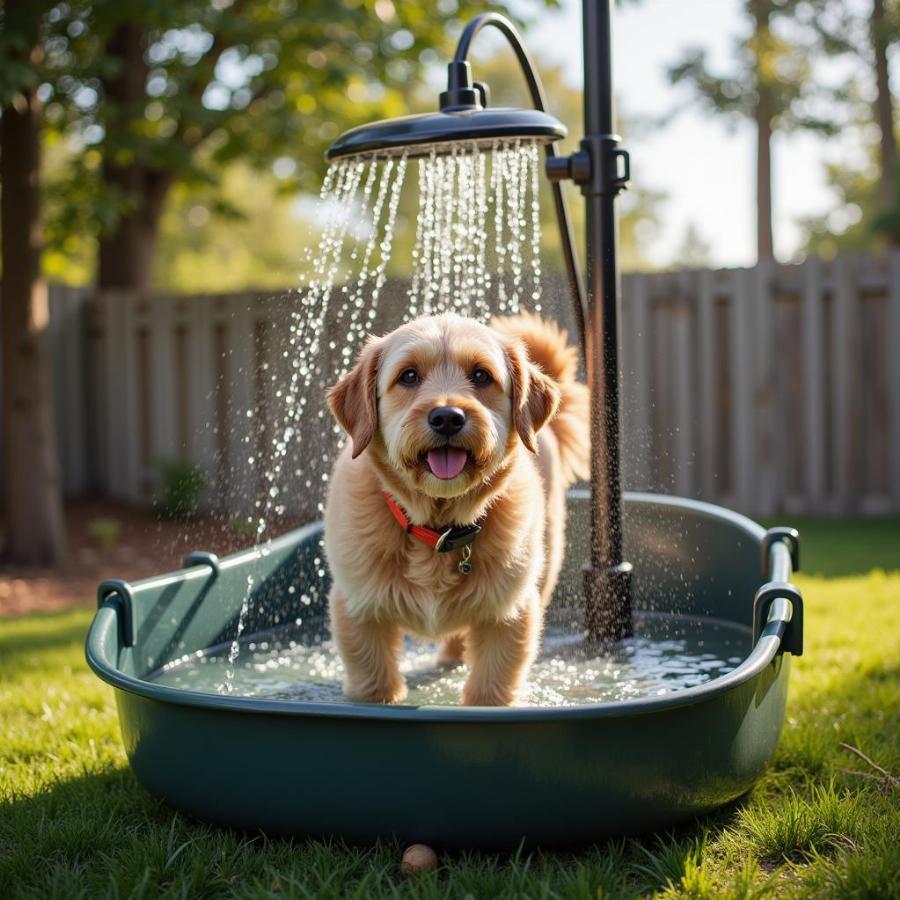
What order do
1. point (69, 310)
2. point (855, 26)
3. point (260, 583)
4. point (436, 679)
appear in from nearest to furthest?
point (436, 679), point (260, 583), point (69, 310), point (855, 26)

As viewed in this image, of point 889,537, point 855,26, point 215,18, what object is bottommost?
point 889,537

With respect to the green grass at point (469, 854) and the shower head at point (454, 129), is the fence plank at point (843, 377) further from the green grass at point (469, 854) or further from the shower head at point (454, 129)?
the shower head at point (454, 129)

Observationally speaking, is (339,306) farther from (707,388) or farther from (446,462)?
(446,462)

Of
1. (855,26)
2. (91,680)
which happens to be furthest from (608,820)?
(855,26)

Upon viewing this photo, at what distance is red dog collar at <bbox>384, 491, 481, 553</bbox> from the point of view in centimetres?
350

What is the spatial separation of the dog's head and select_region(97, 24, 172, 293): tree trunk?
25.1 ft

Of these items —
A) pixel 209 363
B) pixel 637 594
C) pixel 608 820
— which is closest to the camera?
pixel 608 820

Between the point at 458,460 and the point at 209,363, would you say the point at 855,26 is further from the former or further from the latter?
the point at 458,460

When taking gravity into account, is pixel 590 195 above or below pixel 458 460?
above

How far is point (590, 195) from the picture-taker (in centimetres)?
443

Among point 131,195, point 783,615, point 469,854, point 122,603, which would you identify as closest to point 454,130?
point 783,615

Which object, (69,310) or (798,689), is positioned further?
(69,310)

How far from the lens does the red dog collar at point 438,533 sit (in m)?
3.50

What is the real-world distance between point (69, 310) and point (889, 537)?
9.20 m
